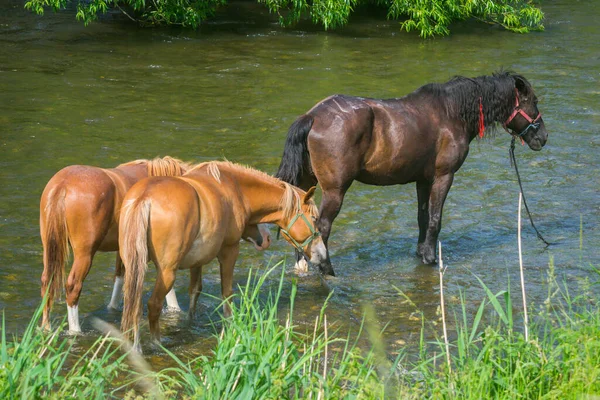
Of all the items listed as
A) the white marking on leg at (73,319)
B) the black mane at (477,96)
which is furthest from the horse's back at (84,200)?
the black mane at (477,96)

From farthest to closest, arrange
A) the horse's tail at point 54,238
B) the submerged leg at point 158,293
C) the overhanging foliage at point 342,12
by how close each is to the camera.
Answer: the overhanging foliage at point 342,12 → the horse's tail at point 54,238 → the submerged leg at point 158,293

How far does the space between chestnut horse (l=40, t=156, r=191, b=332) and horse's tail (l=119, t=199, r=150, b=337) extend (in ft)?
1.49

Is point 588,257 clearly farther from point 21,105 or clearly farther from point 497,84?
point 21,105

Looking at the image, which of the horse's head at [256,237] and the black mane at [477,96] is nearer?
the horse's head at [256,237]

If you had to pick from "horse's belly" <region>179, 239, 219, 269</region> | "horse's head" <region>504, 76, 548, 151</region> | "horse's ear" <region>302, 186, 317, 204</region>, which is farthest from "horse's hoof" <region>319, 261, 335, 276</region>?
"horse's head" <region>504, 76, 548, 151</region>

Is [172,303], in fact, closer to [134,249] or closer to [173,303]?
[173,303]

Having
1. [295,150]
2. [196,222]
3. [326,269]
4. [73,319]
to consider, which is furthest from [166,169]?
[326,269]

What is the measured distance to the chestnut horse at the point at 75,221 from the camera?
19.5ft

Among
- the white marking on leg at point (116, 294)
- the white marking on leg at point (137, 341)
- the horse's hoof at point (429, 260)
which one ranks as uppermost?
the white marking on leg at point (137, 341)

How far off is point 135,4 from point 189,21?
1150 mm

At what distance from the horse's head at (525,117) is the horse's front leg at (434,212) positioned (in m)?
0.94

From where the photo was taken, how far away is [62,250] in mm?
6000

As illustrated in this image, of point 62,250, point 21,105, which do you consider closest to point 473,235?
point 62,250

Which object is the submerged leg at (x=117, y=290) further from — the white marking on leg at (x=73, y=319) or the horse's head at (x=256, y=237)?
the horse's head at (x=256, y=237)
